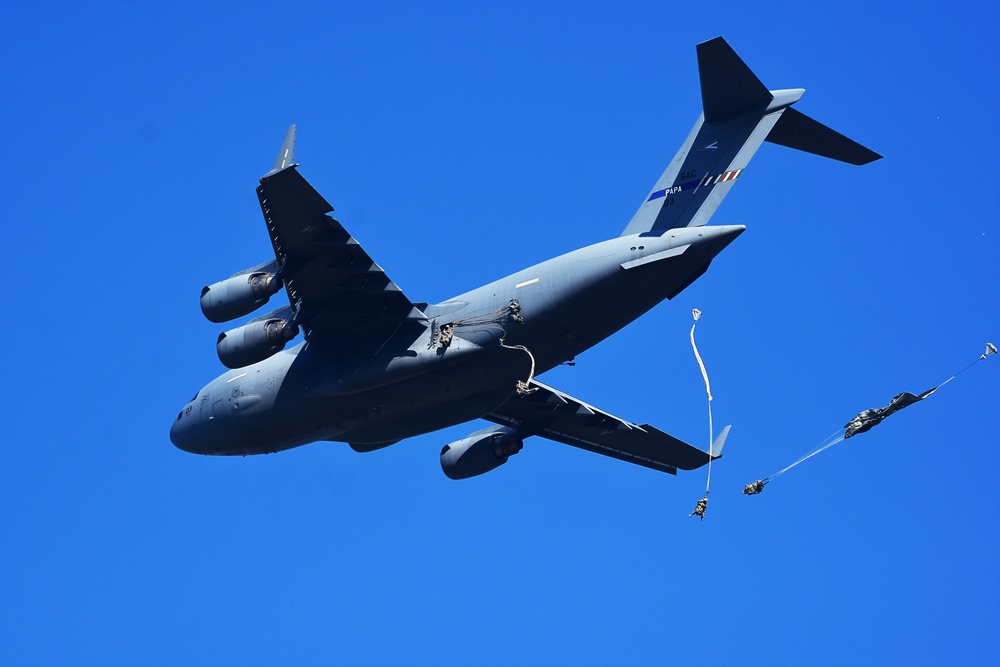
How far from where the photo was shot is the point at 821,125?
15.4m

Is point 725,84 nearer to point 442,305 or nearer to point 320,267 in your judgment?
point 442,305

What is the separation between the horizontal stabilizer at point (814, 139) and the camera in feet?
50.6

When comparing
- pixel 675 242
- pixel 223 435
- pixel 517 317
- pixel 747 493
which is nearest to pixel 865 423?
pixel 747 493

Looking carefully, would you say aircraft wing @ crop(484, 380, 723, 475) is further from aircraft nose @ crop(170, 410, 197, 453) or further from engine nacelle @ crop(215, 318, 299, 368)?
aircraft nose @ crop(170, 410, 197, 453)

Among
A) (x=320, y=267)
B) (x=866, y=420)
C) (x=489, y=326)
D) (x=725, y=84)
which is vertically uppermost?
(x=725, y=84)

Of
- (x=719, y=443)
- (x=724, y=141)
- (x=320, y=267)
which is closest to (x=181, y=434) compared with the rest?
(x=320, y=267)

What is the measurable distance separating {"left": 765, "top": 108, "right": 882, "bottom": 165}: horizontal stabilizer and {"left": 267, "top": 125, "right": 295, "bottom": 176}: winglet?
17.4ft

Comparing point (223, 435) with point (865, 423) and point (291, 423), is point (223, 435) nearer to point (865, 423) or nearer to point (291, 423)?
point (291, 423)

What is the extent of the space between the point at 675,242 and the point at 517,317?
1.94 metres

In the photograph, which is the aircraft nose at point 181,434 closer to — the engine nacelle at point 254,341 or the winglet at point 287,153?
the engine nacelle at point 254,341

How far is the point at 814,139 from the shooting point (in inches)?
613

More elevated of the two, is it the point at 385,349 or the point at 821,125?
the point at 821,125

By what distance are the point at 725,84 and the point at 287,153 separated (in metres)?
4.93

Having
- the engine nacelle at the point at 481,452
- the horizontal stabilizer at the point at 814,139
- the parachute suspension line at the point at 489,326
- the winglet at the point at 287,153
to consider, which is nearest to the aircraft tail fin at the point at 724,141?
the horizontal stabilizer at the point at 814,139
